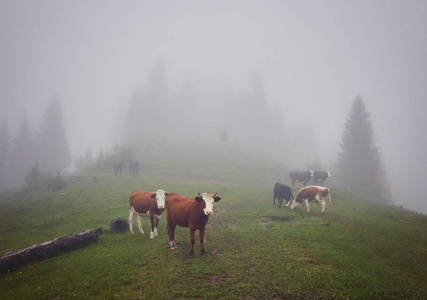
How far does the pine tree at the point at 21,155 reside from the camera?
54.2 metres

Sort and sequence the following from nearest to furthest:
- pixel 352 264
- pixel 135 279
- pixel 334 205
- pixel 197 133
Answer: pixel 135 279 < pixel 352 264 < pixel 334 205 < pixel 197 133

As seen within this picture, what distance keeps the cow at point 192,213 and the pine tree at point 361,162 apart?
128 ft

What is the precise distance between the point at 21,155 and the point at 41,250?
64914mm

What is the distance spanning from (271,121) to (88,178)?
71283 mm

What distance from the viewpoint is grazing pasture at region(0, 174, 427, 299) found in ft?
21.8

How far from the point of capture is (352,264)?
26.6ft

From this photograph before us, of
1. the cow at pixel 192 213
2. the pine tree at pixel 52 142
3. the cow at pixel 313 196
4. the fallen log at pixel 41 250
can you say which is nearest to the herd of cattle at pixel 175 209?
the cow at pixel 192 213

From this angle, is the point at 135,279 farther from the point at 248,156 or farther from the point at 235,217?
the point at 248,156

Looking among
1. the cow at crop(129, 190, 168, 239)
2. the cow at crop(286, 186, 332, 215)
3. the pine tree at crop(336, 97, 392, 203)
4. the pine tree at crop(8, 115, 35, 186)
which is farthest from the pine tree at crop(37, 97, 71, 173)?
the pine tree at crop(336, 97, 392, 203)

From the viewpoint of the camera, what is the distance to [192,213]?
9641 mm

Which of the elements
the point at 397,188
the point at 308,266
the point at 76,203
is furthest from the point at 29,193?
the point at 397,188

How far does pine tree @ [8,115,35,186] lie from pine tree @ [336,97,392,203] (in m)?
80.0

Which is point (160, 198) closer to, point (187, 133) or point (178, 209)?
point (178, 209)

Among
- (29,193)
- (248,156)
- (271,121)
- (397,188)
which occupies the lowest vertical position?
(397,188)
